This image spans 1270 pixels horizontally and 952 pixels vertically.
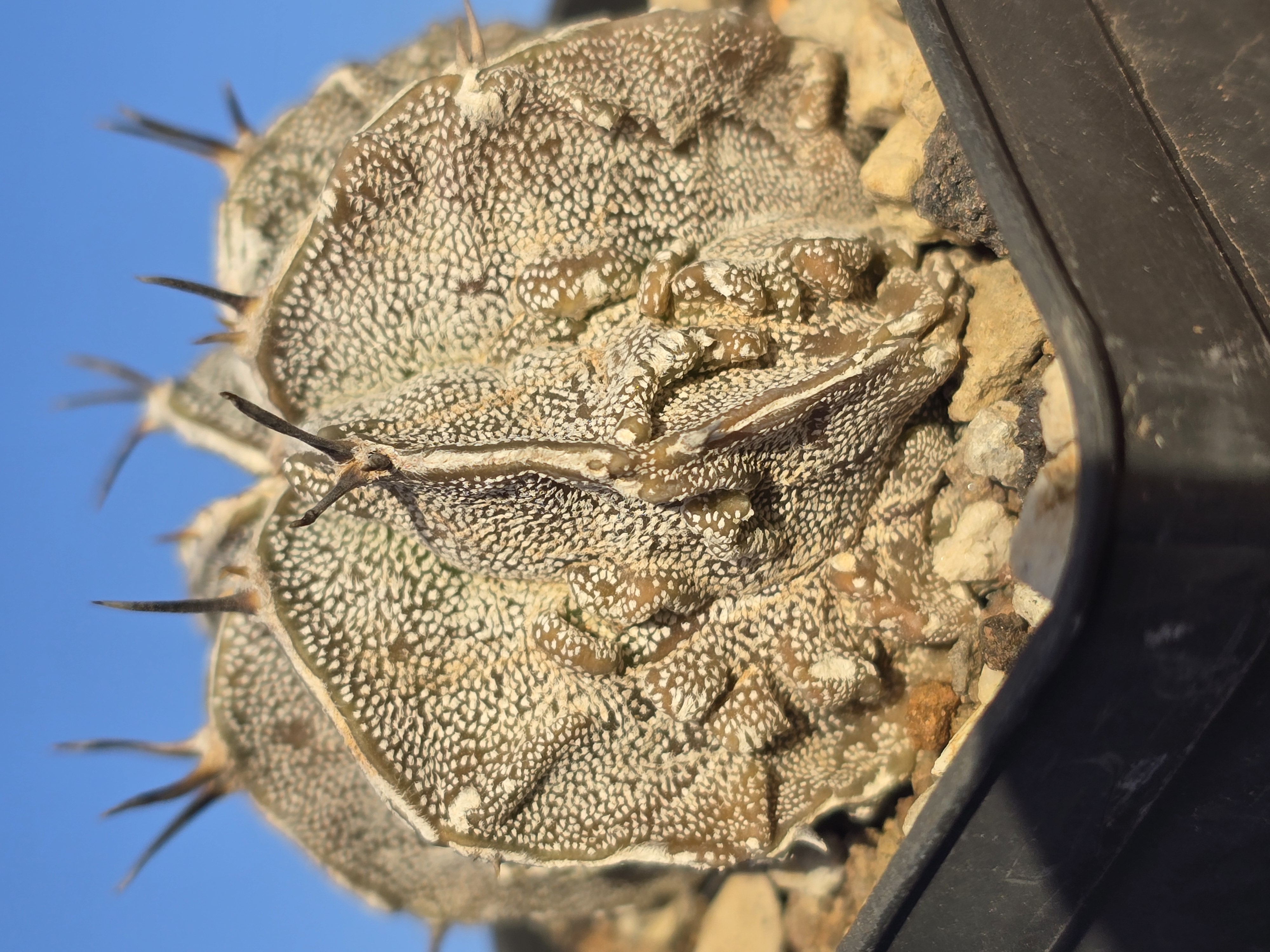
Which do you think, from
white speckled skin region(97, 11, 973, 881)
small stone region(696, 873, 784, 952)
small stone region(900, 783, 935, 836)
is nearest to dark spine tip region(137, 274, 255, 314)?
white speckled skin region(97, 11, 973, 881)

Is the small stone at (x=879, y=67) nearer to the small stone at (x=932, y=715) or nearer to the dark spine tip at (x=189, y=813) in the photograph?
the small stone at (x=932, y=715)

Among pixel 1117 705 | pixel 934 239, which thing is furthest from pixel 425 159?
pixel 1117 705

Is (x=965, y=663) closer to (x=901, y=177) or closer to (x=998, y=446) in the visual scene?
(x=998, y=446)

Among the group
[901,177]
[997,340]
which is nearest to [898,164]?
[901,177]

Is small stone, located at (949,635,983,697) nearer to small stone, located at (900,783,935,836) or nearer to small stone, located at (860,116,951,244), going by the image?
small stone, located at (900,783,935,836)

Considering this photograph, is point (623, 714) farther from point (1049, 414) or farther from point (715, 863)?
point (1049, 414)

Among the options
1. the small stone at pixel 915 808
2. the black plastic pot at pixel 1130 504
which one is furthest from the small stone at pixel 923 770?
the black plastic pot at pixel 1130 504

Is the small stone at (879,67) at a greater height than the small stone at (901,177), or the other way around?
the small stone at (879,67)
